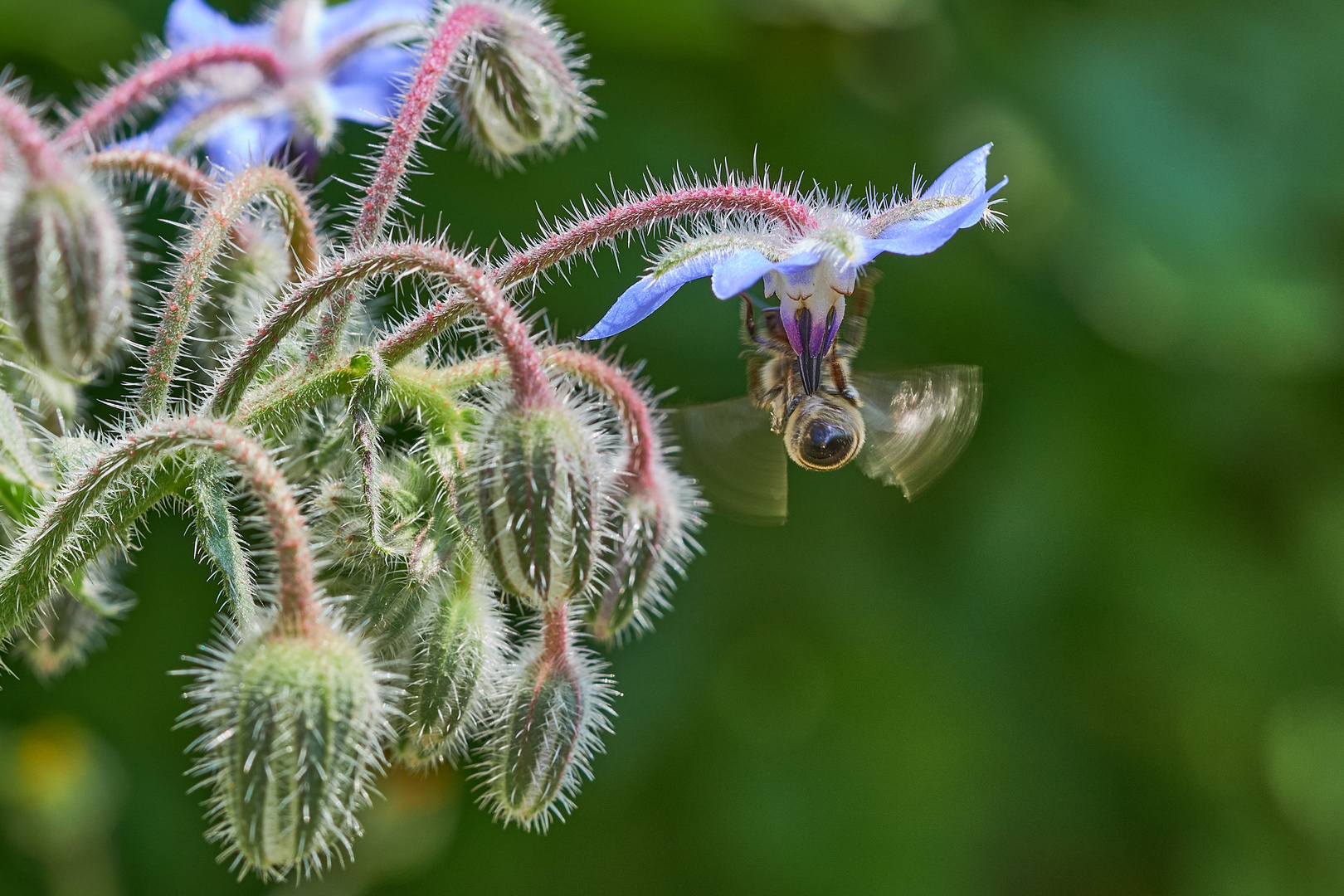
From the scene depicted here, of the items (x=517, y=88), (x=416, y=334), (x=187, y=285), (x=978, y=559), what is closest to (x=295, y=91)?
(x=517, y=88)

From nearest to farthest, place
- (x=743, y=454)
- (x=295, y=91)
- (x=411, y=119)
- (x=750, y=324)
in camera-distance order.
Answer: (x=411, y=119), (x=750, y=324), (x=743, y=454), (x=295, y=91)

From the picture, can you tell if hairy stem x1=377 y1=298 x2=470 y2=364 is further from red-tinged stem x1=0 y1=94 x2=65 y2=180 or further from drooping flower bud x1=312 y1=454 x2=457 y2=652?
red-tinged stem x1=0 y1=94 x2=65 y2=180

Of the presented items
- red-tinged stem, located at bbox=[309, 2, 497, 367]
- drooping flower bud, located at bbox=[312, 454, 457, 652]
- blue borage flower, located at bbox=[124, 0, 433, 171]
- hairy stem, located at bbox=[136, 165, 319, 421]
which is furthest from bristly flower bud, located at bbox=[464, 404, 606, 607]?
blue borage flower, located at bbox=[124, 0, 433, 171]

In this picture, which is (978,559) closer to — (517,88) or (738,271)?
(517,88)

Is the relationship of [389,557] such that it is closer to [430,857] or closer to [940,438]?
[940,438]

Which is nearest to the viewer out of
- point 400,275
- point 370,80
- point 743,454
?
point 400,275
